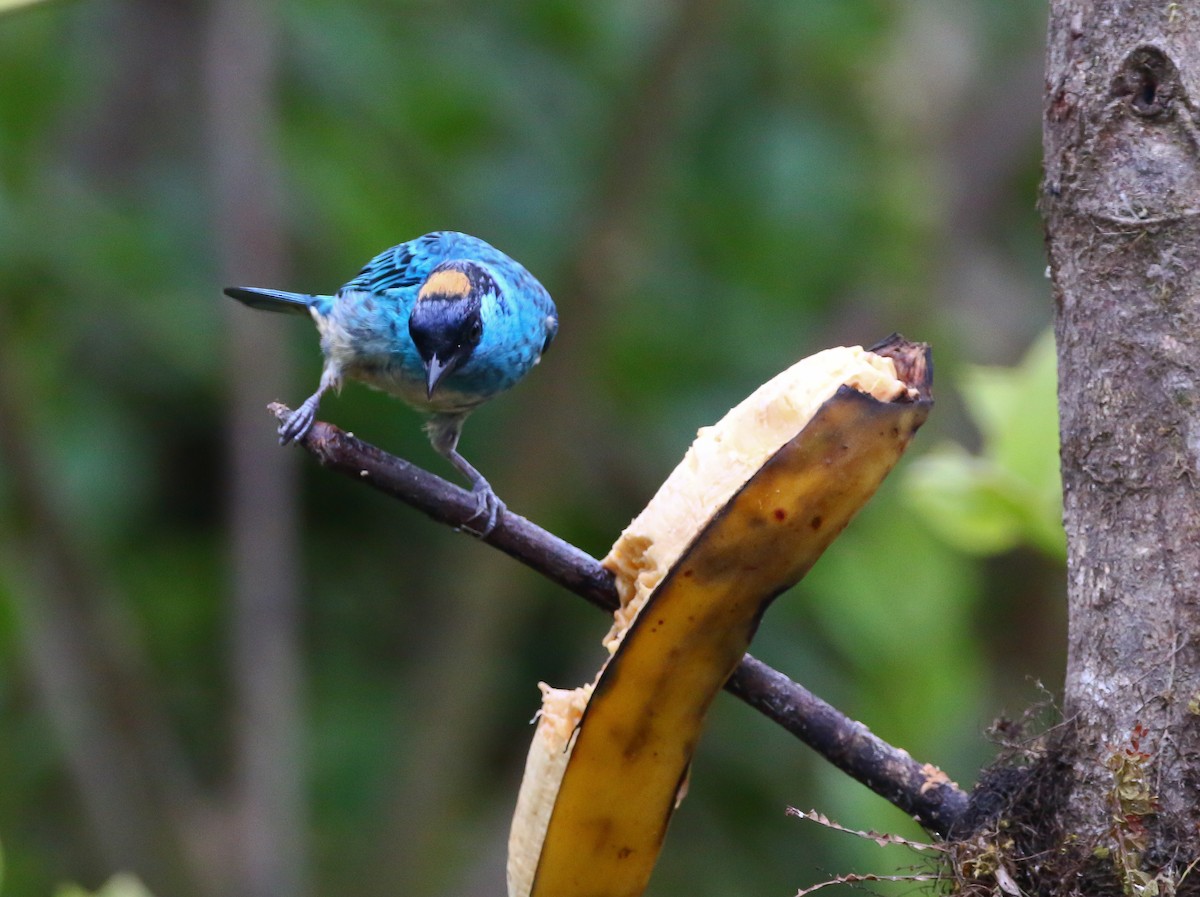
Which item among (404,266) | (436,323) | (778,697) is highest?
(404,266)

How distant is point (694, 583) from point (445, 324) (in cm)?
121

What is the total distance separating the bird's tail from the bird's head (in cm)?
35

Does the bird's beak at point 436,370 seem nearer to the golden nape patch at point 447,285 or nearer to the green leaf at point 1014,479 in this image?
the golden nape patch at point 447,285

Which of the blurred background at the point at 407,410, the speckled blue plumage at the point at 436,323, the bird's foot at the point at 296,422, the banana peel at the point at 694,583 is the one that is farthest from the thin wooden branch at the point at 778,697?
the blurred background at the point at 407,410

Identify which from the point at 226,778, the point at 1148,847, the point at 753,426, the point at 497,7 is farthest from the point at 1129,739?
the point at 226,778

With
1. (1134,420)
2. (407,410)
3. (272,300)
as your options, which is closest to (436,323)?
(272,300)

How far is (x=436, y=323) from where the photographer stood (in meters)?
2.43

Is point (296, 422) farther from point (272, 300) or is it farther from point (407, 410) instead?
point (407, 410)

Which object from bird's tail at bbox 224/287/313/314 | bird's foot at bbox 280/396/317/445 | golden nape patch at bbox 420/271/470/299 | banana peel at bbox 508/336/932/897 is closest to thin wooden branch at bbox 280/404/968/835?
banana peel at bbox 508/336/932/897

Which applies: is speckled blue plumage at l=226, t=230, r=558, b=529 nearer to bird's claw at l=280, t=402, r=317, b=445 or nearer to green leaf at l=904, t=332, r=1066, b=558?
bird's claw at l=280, t=402, r=317, b=445

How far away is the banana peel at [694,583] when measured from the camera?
133 cm

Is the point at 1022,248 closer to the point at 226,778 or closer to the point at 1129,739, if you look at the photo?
the point at 226,778

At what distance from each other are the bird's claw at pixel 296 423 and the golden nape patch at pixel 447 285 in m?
0.29

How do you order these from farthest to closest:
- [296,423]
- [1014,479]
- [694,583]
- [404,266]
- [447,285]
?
[404,266], [447,285], [296,423], [1014,479], [694,583]
